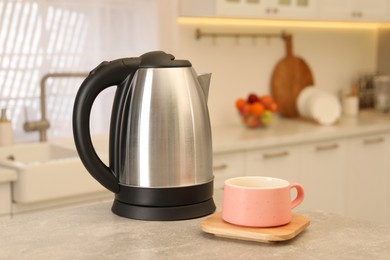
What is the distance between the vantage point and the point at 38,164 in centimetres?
235

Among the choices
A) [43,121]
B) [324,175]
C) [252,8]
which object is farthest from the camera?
[324,175]

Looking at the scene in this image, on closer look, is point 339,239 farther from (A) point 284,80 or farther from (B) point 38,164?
(A) point 284,80

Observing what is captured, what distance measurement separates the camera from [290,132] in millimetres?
3393

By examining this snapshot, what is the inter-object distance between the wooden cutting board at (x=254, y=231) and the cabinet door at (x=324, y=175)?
2.14 m

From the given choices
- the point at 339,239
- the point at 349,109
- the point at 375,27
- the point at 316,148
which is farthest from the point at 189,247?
the point at 375,27

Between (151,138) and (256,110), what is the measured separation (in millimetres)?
2195

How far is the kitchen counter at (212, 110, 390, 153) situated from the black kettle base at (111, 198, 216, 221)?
61.9 inches

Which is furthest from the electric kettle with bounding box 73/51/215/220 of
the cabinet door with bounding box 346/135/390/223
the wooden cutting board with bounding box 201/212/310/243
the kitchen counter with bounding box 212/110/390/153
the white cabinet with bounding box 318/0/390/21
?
the white cabinet with bounding box 318/0/390/21

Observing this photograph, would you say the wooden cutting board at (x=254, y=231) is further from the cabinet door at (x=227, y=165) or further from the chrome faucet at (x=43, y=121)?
the chrome faucet at (x=43, y=121)

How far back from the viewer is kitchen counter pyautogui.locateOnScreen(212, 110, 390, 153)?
3098 mm

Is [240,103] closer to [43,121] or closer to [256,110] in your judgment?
[256,110]

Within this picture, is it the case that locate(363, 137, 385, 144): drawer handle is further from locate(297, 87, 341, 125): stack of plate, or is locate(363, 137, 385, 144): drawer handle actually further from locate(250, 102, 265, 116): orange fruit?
locate(250, 102, 265, 116): orange fruit

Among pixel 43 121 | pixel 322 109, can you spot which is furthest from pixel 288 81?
pixel 43 121

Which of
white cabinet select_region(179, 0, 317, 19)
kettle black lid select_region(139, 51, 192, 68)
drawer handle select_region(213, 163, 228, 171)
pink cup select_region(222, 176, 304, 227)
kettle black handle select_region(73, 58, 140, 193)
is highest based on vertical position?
white cabinet select_region(179, 0, 317, 19)
